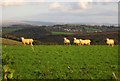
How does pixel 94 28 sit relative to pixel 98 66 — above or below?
below

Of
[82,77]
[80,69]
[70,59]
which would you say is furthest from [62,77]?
[70,59]

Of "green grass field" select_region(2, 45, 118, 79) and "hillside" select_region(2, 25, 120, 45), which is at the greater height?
"green grass field" select_region(2, 45, 118, 79)

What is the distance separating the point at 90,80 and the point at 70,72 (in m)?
2.33

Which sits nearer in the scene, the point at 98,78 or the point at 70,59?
the point at 98,78

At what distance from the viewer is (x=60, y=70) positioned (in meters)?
20.2

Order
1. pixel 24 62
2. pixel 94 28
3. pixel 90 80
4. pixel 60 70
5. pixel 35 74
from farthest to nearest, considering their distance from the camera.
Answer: pixel 94 28 < pixel 24 62 < pixel 60 70 < pixel 35 74 < pixel 90 80

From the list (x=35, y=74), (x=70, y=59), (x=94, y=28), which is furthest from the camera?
(x=94, y=28)

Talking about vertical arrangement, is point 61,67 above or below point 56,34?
above

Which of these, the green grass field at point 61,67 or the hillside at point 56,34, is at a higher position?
the green grass field at point 61,67

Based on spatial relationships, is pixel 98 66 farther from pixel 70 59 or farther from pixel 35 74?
pixel 35 74

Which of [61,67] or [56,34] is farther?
[56,34]

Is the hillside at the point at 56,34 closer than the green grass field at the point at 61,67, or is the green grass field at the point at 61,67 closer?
the green grass field at the point at 61,67

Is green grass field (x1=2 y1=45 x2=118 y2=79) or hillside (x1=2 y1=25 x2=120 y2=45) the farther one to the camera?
hillside (x1=2 y1=25 x2=120 y2=45)

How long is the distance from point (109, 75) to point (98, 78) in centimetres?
127
